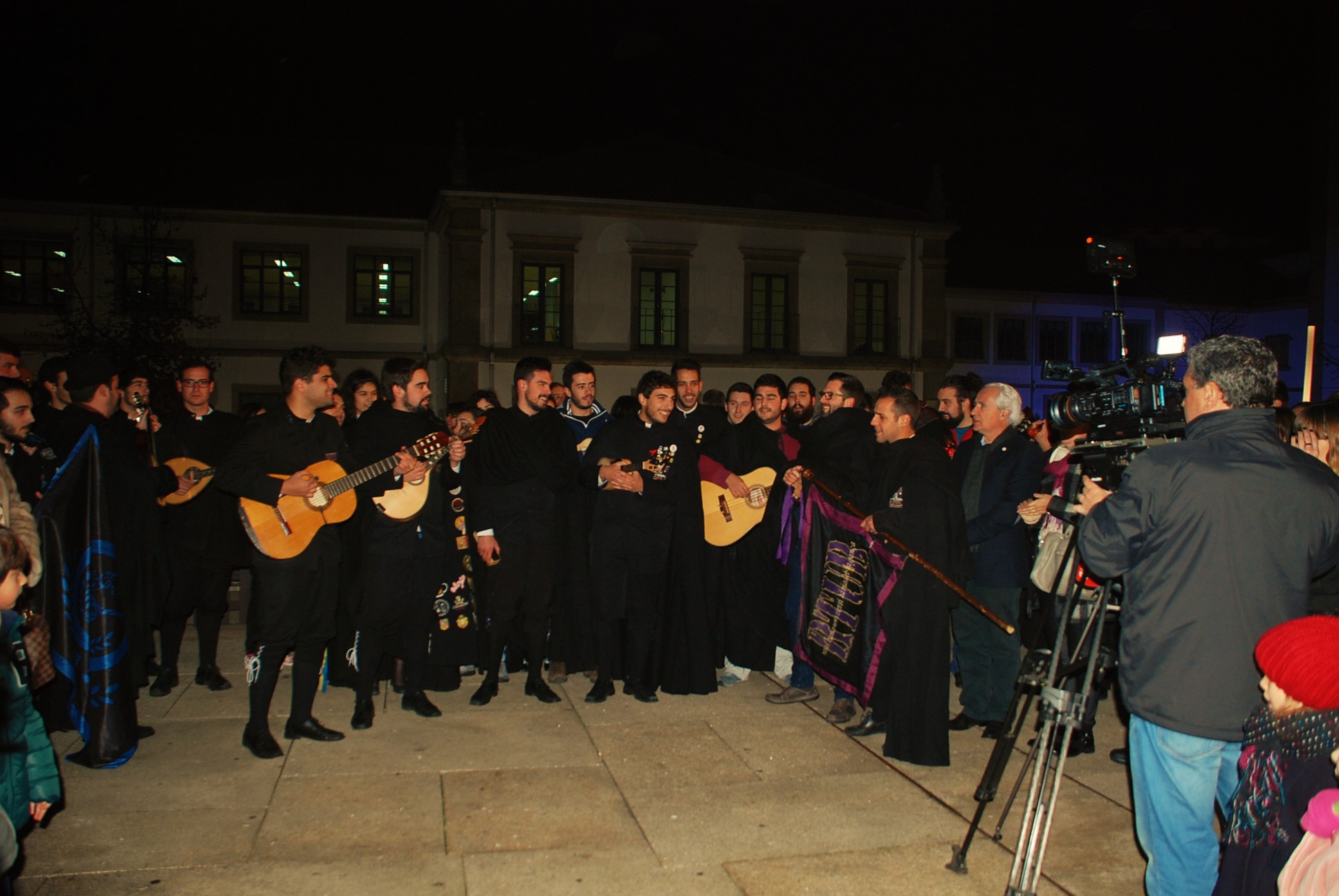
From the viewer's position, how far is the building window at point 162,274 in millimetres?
27281

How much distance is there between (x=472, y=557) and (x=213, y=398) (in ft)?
85.6

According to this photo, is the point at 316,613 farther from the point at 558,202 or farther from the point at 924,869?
the point at 558,202

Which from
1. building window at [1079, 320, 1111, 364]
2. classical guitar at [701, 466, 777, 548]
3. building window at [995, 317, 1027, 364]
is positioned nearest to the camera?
classical guitar at [701, 466, 777, 548]

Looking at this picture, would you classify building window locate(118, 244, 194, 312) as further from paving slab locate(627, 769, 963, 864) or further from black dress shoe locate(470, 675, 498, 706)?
paving slab locate(627, 769, 963, 864)

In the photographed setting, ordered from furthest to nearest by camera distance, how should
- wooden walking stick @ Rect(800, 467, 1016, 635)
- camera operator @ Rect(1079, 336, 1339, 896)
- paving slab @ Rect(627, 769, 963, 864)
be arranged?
wooden walking stick @ Rect(800, 467, 1016, 635) < paving slab @ Rect(627, 769, 963, 864) < camera operator @ Rect(1079, 336, 1339, 896)

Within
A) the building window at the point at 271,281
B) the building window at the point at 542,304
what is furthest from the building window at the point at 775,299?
the building window at the point at 271,281

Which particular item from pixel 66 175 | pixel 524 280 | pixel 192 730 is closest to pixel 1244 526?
pixel 192 730

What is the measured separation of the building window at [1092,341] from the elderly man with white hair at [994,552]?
3563 centimetres

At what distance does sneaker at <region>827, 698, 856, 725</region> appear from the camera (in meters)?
5.97

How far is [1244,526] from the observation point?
3.07 metres

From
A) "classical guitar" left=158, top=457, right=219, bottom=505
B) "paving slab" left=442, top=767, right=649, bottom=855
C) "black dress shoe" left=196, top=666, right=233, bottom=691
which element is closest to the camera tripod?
"paving slab" left=442, top=767, right=649, bottom=855

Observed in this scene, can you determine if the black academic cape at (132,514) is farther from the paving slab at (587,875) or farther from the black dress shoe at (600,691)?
the paving slab at (587,875)

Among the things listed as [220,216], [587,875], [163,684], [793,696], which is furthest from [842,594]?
[220,216]

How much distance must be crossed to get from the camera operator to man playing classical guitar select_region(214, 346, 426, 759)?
3901 millimetres
